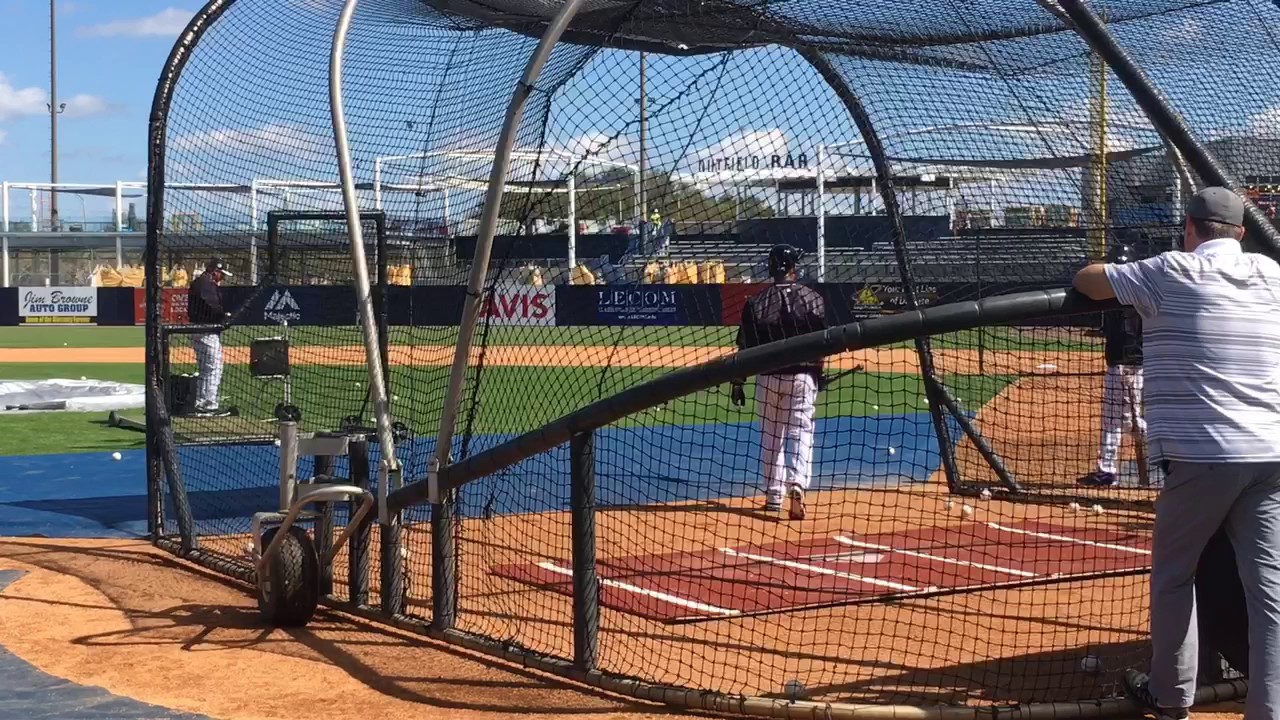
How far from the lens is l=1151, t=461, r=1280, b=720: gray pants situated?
14.5 feet

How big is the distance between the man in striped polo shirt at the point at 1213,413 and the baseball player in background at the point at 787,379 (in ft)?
15.5

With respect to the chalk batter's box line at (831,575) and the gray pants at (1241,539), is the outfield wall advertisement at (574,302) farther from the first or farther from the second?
the gray pants at (1241,539)

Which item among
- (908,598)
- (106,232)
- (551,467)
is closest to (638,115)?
(908,598)

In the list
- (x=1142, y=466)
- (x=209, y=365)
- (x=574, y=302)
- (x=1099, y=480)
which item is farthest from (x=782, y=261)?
(x=209, y=365)

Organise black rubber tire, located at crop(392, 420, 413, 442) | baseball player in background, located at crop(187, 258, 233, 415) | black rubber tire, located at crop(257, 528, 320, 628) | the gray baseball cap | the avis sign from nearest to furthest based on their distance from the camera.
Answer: the gray baseball cap < black rubber tire, located at crop(257, 528, 320, 628) < the avis sign < black rubber tire, located at crop(392, 420, 413, 442) < baseball player in background, located at crop(187, 258, 233, 415)

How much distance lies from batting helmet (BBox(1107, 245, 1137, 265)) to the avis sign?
383cm

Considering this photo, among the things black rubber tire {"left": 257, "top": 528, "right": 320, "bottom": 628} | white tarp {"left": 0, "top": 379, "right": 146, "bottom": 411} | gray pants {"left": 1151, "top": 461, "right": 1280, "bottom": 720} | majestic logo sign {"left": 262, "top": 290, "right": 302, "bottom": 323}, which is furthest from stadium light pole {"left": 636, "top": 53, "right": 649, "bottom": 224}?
white tarp {"left": 0, "top": 379, "right": 146, "bottom": 411}

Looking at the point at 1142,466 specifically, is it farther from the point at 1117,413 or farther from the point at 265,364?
the point at 265,364

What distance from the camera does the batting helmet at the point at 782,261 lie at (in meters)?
9.48

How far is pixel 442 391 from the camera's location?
9188 mm

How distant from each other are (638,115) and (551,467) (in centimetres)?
577

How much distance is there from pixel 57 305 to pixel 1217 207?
137ft

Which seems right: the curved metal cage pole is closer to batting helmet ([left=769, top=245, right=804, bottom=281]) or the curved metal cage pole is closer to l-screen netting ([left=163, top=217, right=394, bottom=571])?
l-screen netting ([left=163, top=217, right=394, bottom=571])

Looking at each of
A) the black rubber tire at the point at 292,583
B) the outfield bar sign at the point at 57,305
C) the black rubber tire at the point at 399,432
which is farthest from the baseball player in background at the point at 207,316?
the outfield bar sign at the point at 57,305
